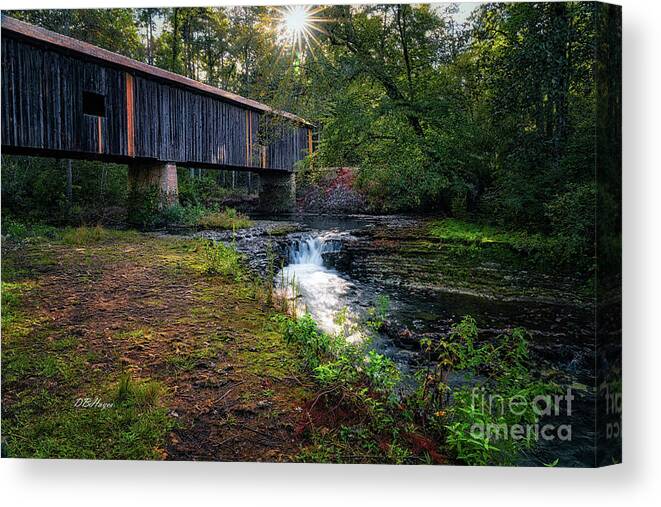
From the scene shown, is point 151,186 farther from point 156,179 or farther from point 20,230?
point 20,230

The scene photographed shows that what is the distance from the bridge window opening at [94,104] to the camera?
340 centimetres

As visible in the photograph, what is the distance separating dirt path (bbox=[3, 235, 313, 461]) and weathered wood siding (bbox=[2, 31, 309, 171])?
34.7 inches

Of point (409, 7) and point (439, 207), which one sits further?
point (439, 207)

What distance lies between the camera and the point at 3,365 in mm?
2936

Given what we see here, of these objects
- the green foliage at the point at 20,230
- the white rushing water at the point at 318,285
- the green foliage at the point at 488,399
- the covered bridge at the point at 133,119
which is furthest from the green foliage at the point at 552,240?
the green foliage at the point at 20,230

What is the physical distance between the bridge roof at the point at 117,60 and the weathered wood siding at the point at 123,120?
4 cm

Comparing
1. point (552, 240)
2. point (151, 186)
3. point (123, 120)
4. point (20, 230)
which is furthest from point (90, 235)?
point (552, 240)

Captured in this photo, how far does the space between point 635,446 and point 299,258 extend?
2.66 metres

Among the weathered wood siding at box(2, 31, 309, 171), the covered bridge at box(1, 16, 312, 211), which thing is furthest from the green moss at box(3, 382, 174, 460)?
the weathered wood siding at box(2, 31, 309, 171)

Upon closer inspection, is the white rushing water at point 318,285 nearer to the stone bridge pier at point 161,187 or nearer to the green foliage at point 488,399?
the stone bridge pier at point 161,187

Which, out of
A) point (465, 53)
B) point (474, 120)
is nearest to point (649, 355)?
point (474, 120)

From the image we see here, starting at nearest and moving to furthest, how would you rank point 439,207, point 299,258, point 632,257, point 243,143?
point 632,257
point 439,207
point 299,258
point 243,143

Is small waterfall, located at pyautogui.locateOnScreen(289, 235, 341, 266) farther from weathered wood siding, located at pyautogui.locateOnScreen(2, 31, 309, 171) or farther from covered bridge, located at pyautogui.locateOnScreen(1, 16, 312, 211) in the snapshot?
weathered wood siding, located at pyautogui.locateOnScreen(2, 31, 309, 171)

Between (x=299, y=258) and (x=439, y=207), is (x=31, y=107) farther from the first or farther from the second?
(x=439, y=207)
